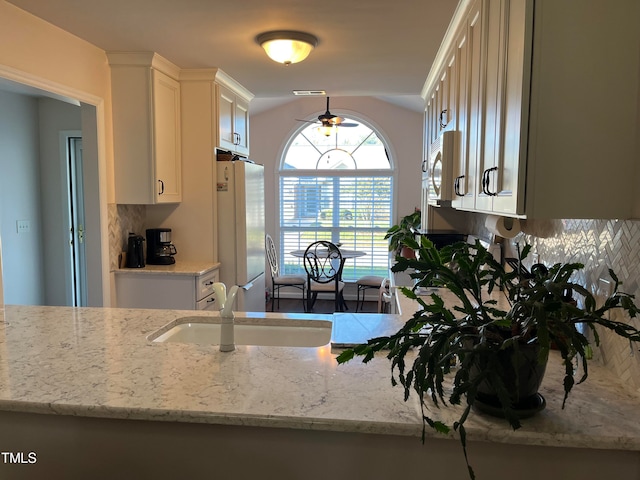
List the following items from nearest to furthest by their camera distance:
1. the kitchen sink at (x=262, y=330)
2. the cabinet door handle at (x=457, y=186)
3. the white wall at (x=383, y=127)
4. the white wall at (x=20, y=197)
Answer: the kitchen sink at (x=262, y=330) < the cabinet door handle at (x=457, y=186) < the white wall at (x=20, y=197) < the white wall at (x=383, y=127)

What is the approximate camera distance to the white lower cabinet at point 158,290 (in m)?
3.27

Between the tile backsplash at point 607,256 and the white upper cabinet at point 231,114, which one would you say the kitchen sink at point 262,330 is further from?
the white upper cabinet at point 231,114

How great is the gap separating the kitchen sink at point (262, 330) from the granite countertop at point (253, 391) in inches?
9.2

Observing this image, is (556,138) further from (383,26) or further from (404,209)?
(404,209)

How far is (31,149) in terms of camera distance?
159 inches

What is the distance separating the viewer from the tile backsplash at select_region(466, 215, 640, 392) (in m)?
1.26

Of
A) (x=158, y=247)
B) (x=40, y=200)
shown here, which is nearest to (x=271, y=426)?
(x=158, y=247)

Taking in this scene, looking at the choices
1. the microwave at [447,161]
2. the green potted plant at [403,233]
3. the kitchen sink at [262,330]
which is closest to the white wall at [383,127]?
the green potted plant at [403,233]

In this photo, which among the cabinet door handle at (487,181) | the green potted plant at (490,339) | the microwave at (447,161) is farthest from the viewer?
the microwave at (447,161)

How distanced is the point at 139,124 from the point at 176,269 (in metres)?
1.05

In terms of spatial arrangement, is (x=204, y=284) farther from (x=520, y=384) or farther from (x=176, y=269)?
(x=520, y=384)

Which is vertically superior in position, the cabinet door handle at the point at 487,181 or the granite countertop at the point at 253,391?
the cabinet door handle at the point at 487,181

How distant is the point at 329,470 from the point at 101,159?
2669mm

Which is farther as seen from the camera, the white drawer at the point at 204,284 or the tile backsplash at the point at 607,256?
the white drawer at the point at 204,284
